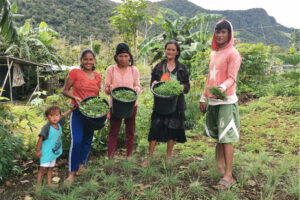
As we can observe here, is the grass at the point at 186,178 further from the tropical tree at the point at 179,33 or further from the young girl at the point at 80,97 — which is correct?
the tropical tree at the point at 179,33

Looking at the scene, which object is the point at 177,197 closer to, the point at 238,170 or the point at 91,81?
the point at 238,170

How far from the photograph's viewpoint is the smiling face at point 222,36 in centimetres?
241

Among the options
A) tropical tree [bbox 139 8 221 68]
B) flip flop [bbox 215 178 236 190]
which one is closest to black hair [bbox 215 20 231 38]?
flip flop [bbox 215 178 236 190]

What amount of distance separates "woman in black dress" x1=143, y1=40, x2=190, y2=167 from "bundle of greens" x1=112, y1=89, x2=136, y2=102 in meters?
0.37

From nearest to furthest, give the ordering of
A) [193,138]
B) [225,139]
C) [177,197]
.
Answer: [177,197] < [225,139] < [193,138]

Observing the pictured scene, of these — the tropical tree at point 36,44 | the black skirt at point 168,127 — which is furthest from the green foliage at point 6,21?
the tropical tree at point 36,44

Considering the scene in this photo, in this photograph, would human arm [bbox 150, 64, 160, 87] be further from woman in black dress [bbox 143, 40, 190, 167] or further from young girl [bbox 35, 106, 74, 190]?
young girl [bbox 35, 106, 74, 190]

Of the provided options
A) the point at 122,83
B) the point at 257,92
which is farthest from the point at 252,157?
the point at 257,92

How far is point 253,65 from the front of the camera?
28.1 ft

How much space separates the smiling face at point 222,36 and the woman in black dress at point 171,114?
0.63 metres

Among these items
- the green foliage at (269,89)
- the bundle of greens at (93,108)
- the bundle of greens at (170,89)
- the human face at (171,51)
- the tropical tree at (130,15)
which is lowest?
the green foliage at (269,89)

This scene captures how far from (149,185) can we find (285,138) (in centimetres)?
323

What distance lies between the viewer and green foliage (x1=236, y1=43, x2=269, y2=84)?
850 cm

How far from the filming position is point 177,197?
211cm
